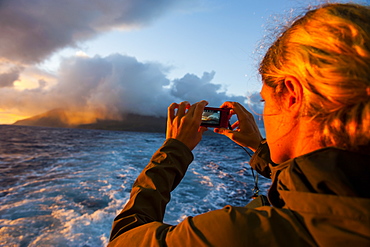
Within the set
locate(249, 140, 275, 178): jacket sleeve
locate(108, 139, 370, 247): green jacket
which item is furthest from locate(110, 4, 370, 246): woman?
locate(249, 140, 275, 178): jacket sleeve

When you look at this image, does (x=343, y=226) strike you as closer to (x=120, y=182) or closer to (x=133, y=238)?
(x=133, y=238)

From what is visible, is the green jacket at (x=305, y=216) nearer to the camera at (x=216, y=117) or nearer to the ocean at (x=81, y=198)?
the camera at (x=216, y=117)

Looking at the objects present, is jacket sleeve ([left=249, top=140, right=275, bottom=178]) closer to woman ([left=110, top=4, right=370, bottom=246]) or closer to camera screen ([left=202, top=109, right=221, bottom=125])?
camera screen ([left=202, top=109, right=221, bottom=125])

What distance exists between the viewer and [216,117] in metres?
1.83

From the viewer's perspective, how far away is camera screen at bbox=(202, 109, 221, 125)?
1803 millimetres

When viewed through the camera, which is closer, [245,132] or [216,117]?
[245,132]

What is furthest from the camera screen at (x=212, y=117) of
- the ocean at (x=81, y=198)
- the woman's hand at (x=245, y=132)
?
the ocean at (x=81, y=198)

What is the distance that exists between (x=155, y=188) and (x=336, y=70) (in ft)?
2.61

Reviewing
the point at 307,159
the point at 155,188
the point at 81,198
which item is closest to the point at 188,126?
the point at 155,188

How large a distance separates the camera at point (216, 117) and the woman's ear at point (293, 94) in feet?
2.95

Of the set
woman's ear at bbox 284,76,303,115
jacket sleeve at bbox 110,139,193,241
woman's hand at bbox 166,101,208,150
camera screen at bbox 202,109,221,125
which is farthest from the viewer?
camera screen at bbox 202,109,221,125

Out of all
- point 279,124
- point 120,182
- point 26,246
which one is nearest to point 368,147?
point 279,124

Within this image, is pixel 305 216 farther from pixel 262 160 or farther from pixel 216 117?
pixel 216 117

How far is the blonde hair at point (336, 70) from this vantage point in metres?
0.67
